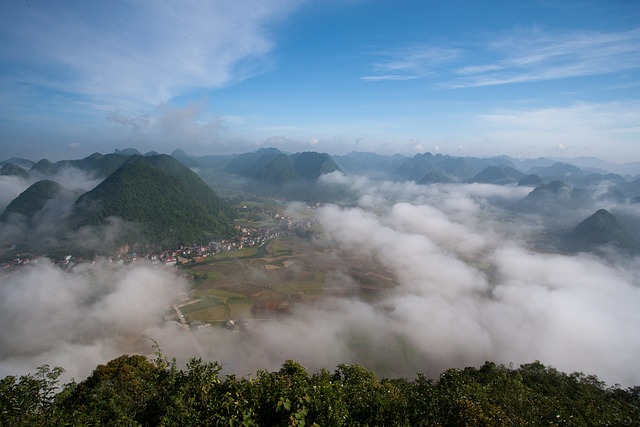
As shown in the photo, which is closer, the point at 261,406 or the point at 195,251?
the point at 261,406

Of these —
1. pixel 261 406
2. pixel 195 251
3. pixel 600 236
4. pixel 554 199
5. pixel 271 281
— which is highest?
pixel 261 406

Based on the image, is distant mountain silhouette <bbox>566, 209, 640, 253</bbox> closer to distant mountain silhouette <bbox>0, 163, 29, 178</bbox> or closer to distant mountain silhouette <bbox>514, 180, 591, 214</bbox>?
distant mountain silhouette <bbox>514, 180, 591, 214</bbox>

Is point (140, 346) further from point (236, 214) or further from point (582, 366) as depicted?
point (236, 214)

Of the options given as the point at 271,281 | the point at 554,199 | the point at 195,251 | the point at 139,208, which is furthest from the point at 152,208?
the point at 554,199

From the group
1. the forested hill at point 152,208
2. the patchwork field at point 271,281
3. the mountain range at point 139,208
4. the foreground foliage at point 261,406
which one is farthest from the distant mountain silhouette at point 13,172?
the foreground foliage at point 261,406

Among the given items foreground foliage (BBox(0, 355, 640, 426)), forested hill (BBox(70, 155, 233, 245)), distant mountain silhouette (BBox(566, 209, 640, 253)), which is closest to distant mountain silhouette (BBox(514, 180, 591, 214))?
distant mountain silhouette (BBox(566, 209, 640, 253))

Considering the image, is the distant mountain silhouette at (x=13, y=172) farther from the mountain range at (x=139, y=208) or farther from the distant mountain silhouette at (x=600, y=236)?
A: the distant mountain silhouette at (x=600, y=236)

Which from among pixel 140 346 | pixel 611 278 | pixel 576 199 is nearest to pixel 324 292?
pixel 140 346

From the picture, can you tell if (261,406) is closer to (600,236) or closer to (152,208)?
(152,208)
